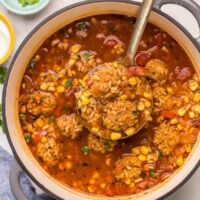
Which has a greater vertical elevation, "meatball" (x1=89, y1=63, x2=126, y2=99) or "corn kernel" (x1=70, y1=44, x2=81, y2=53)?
"corn kernel" (x1=70, y1=44, x2=81, y2=53)

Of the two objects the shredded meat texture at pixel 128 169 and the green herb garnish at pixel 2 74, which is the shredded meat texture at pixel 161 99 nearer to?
the shredded meat texture at pixel 128 169

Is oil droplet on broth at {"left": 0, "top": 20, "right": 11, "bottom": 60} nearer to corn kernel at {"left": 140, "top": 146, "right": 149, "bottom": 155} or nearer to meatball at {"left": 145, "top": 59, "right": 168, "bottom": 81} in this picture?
meatball at {"left": 145, "top": 59, "right": 168, "bottom": 81}

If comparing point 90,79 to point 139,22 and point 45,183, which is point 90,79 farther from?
point 45,183

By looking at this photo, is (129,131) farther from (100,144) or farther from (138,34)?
(138,34)

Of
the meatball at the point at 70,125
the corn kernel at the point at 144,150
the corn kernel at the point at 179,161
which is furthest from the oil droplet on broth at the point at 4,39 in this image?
the corn kernel at the point at 179,161

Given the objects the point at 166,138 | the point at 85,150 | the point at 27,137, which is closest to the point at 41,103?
the point at 27,137

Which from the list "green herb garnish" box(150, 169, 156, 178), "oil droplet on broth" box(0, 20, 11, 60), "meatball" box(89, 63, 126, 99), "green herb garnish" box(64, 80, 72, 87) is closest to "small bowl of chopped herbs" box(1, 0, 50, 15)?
"oil droplet on broth" box(0, 20, 11, 60)

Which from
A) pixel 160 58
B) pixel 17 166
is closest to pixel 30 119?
pixel 17 166
